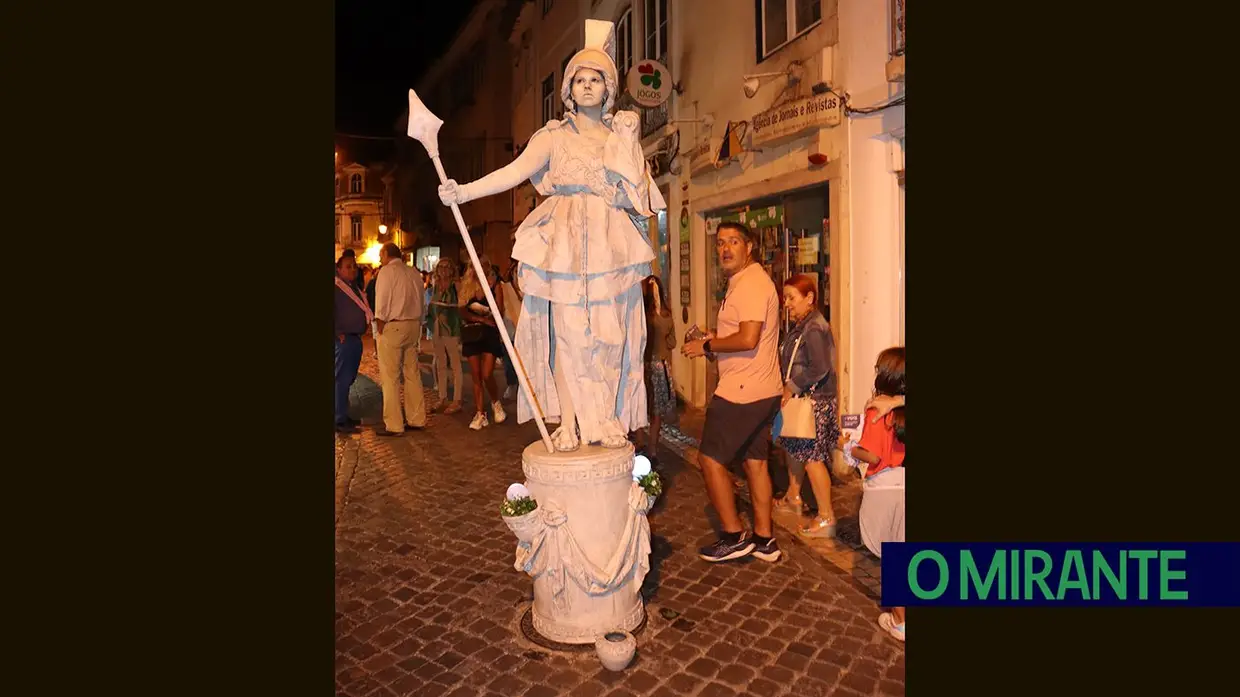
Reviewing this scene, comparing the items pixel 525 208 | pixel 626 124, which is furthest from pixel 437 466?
pixel 525 208

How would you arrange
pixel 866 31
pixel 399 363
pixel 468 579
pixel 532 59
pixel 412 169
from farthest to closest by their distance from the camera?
1. pixel 412 169
2. pixel 532 59
3. pixel 399 363
4. pixel 866 31
5. pixel 468 579

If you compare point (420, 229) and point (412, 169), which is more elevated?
point (412, 169)

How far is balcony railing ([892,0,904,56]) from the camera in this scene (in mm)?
5660

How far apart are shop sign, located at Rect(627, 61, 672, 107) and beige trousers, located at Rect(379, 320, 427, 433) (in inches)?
143

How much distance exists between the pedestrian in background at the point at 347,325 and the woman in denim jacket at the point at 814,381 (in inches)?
188

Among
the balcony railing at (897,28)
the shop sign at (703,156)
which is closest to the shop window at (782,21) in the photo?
the balcony railing at (897,28)

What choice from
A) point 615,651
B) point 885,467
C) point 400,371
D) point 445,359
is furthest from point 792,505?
point 445,359

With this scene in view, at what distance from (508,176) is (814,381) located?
7.42 ft

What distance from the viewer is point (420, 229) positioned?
1037 inches

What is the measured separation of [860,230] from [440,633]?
4.39 meters

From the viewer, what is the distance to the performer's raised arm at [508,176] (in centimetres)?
337

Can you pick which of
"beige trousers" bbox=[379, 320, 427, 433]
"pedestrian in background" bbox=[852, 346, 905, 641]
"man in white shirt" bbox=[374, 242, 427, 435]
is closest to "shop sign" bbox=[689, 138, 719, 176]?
"man in white shirt" bbox=[374, 242, 427, 435]

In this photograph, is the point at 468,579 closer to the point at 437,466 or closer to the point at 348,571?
the point at 348,571

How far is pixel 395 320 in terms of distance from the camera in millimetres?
7949
